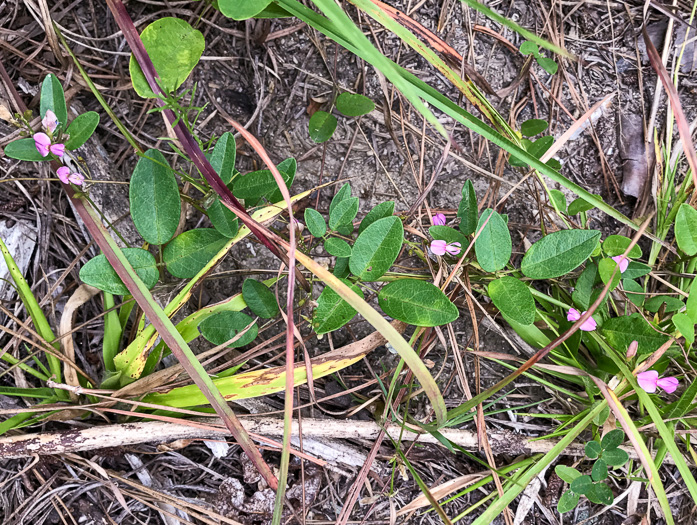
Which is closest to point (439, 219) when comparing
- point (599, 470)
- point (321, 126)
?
point (321, 126)

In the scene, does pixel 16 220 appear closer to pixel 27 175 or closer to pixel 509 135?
pixel 27 175

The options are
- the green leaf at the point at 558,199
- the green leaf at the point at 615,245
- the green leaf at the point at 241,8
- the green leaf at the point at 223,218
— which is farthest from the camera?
the green leaf at the point at 558,199

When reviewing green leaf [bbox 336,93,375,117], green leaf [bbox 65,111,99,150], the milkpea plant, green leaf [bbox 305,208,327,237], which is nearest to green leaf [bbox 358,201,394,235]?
the milkpea plant

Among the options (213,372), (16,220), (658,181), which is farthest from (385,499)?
(16,220)

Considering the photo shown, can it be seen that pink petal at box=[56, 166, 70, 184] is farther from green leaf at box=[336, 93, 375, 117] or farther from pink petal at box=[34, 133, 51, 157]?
green leaf at box=[336, 93, 375, 117]

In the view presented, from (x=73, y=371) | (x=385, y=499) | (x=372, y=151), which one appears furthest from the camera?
(x=372, y=151)

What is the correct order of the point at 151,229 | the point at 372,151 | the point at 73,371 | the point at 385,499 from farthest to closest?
the point at 372,151, the point at 385,499, the point at 73,371, the point at 151,229

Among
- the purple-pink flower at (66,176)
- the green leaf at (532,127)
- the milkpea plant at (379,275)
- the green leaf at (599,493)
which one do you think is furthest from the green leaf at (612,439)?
the purple-pink flower at (66,176)

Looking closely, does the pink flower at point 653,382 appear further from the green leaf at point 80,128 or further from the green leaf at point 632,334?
the green leaf at point 80,128
